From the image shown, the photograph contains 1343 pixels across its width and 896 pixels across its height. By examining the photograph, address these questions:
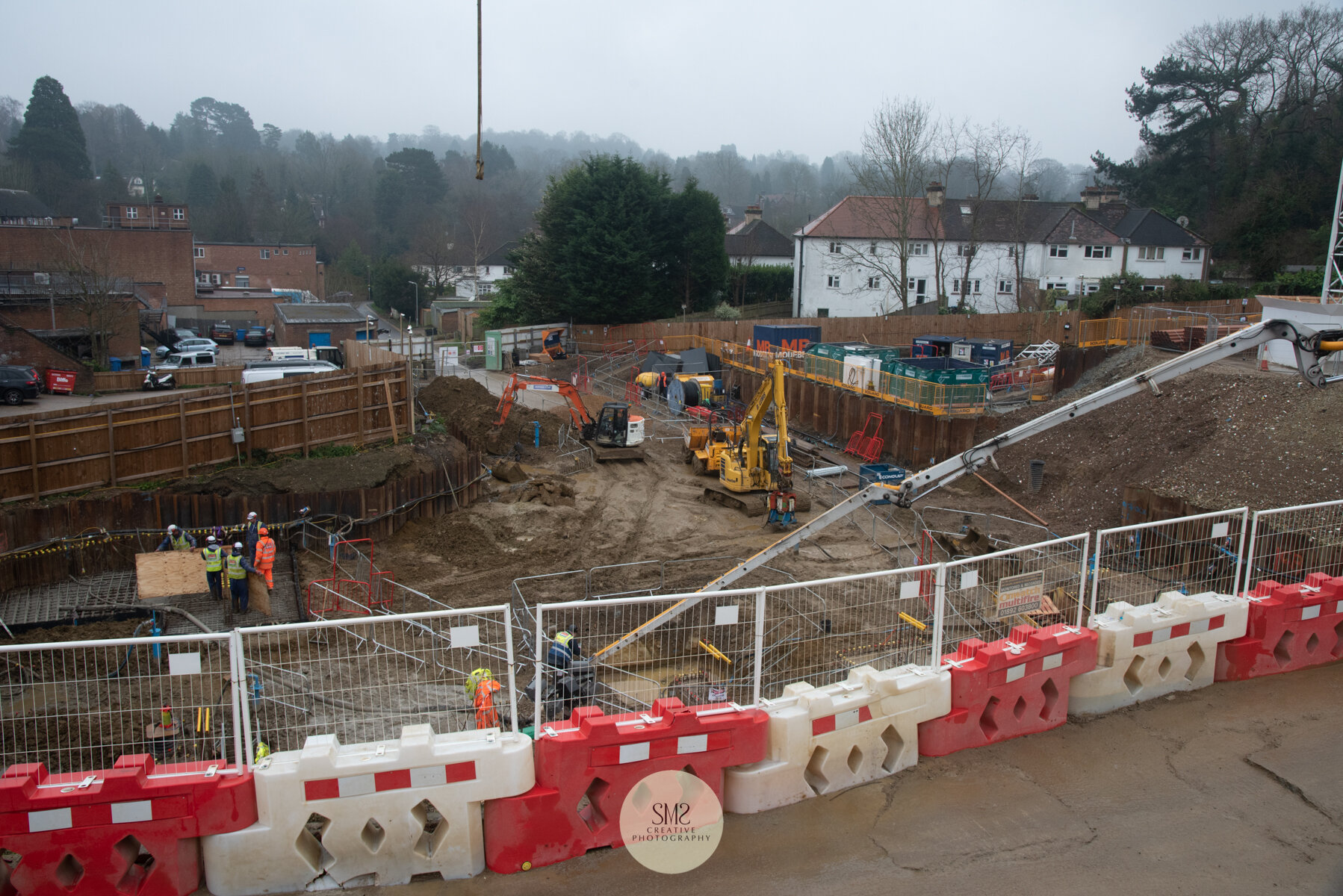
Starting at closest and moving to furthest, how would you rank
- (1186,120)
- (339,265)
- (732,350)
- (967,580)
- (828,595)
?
(967,580) < (828,595) < (732,350) < (1186,120) < (339,265)

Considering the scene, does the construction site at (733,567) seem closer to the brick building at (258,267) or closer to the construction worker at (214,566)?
the construction worker at (214,566)

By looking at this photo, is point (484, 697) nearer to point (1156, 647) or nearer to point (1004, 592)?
point (1004, 592)

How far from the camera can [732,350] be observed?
4206cm

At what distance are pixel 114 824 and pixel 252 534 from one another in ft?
38.2

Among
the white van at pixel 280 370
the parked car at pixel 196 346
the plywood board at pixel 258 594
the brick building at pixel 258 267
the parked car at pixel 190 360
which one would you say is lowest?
the plywood board at pixel 258 594

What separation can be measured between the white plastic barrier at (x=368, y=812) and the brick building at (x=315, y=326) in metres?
49.3

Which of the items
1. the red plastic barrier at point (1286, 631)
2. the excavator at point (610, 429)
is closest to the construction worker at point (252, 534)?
the excavator at point (610, 429)

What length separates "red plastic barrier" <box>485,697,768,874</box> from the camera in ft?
20.2

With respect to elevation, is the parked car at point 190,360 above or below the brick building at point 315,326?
below

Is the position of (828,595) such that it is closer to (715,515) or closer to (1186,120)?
(715,515)

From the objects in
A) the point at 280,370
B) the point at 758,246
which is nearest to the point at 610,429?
the point at 280,370

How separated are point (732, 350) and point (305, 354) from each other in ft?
66.4

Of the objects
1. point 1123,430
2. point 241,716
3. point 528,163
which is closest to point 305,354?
point 1123,430

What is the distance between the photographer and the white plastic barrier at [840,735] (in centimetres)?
671
